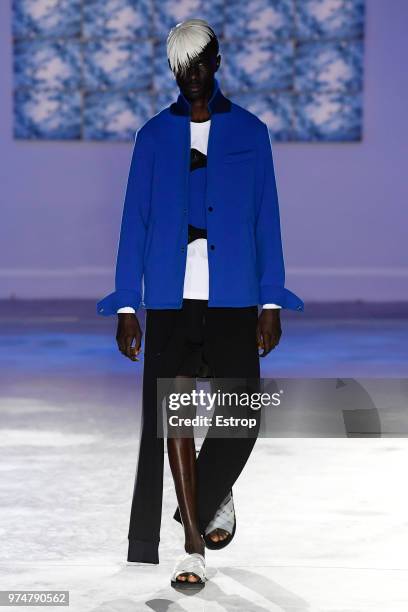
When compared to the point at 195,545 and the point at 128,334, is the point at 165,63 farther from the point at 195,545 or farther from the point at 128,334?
the point at 195,545

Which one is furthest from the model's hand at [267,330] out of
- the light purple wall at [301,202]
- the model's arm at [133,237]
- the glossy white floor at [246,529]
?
the light purple wall at [301,202]

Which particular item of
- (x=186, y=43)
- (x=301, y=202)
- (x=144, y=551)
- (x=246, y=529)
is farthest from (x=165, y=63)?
(x=144, y=551)

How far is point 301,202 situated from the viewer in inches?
583

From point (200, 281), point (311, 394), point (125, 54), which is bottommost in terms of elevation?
point (311, 394)

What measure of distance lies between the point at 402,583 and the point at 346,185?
10678 mm

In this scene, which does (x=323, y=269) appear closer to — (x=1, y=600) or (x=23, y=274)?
(x=23, y=274)

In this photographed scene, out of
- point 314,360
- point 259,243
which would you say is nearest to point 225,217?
point 259,243

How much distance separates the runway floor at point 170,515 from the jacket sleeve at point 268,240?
31.6 inches

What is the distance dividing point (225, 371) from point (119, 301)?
0.37m

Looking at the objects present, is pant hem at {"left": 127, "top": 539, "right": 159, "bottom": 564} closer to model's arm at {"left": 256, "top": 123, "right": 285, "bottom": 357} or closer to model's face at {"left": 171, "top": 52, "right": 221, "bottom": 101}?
model's arm at {"left": 256, "top": 123, "right": 285, "bottom": 357}

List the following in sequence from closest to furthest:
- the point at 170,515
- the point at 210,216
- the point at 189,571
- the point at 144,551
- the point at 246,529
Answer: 1. the point at 189,571
2. the point at 210,216
3. the point at 144,551
4. the point at 246,529
5. the point at 170,515

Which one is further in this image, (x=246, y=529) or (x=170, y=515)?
(x=170, y=515)

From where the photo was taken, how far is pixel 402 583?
4.36 metres

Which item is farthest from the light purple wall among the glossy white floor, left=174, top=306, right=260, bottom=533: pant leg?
left=174, top=306, right=260, bottom=533: pant leg
